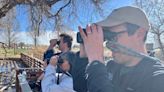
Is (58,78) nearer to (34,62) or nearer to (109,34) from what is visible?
(109,34)

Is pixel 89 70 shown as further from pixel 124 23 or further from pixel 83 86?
pixel 83 86

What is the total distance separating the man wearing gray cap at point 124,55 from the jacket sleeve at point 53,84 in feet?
3.43

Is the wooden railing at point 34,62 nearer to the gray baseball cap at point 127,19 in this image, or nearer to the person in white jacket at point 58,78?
the person in white jacket at point 58,78

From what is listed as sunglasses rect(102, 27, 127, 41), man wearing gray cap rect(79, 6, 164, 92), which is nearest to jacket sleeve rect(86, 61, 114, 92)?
man wearing gray cap rect(79, 6, 164, 92)

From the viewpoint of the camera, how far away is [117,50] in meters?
1.56

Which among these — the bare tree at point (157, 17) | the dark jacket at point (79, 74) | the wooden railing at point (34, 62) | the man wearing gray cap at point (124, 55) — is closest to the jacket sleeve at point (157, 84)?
the man wearing gray cap at point (124, 55)

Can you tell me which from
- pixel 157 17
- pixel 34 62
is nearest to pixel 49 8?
pixel 34 62

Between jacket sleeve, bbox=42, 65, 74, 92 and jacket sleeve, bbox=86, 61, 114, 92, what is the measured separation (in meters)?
1.21

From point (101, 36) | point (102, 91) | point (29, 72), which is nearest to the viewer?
point (102, 91)

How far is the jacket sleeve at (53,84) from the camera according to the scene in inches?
106

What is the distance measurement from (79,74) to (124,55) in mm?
1214

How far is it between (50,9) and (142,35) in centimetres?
826

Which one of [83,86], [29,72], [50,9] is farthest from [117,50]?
[50,9]

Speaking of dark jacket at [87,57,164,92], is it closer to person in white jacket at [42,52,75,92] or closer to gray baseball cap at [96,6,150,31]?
gray baseball cap at [96,6,150,31]
